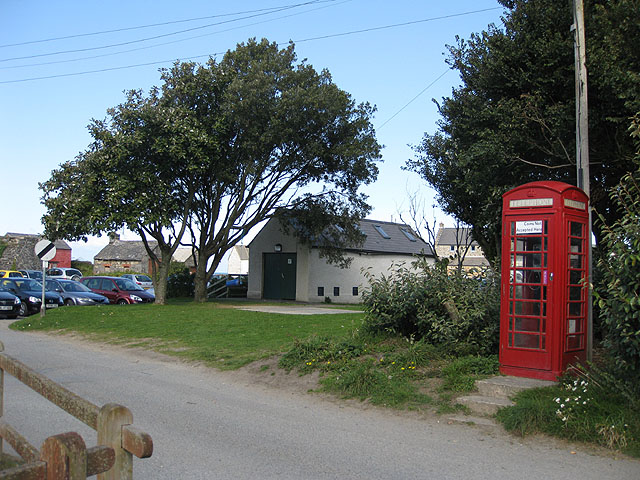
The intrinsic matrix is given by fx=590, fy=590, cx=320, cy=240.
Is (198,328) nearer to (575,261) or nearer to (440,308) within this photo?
(440,308)

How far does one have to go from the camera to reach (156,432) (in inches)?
270

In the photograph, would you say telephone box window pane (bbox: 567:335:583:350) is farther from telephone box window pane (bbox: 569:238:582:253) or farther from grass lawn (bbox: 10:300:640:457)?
telephone box window pane (bbox: 569:238:582:253)

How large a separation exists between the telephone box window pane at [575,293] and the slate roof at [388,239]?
79.3ft

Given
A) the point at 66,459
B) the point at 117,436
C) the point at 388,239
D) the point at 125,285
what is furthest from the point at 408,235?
the point at 66,459

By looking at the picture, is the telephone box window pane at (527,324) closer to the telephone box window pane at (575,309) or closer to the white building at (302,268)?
the telephone box window pane at (575,309)

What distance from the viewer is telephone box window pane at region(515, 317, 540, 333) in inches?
324

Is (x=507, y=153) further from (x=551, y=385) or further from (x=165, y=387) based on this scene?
(x=165, y=387)

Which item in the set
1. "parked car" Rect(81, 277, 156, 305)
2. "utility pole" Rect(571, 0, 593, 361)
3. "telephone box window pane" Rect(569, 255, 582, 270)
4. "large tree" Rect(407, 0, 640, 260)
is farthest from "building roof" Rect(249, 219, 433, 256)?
"telephone box window pane" Rect(569, 255, 582, 270)

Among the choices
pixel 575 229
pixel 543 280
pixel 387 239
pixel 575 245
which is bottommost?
pixel 543 280

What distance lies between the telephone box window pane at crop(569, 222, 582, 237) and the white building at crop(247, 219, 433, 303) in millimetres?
22001

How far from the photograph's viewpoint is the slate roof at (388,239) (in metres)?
34.3

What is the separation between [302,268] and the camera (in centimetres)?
3150

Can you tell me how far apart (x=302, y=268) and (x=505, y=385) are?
23976 mm

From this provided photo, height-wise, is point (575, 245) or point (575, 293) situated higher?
point (575, 245)
